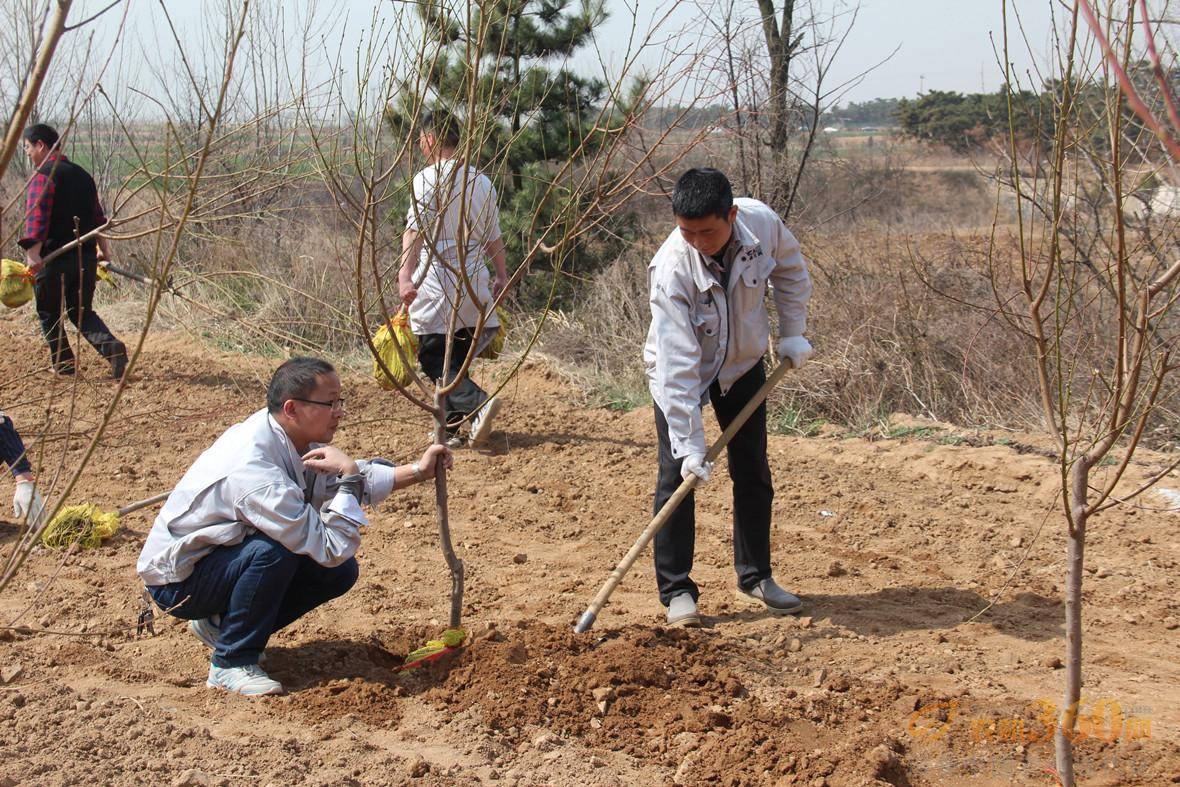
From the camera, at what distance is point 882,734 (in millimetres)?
Answer: 3289

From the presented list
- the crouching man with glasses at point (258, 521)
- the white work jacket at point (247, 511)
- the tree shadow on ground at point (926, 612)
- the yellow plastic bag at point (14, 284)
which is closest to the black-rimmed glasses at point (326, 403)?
the crouching man with glasses at point (258, 521)

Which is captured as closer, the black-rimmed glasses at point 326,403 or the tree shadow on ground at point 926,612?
the black-rimmed glasses at point 326,403

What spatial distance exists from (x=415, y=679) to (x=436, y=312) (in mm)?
2938

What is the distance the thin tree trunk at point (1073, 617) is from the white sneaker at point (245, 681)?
232 cm

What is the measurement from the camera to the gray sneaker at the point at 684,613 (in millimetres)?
4156

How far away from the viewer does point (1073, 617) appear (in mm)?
2500

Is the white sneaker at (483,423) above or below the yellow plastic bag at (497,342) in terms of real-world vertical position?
below

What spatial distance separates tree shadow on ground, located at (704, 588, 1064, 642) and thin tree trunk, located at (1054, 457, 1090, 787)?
1.56 m

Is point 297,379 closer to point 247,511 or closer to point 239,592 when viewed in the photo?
point 247,511

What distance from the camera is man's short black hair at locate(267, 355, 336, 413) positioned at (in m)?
3.35

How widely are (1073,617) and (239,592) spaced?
7.97ft

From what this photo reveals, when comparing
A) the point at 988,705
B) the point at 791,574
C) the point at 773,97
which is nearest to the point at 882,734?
the point at 988,705

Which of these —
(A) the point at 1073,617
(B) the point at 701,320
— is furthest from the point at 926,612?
(A) the point at 1073,617

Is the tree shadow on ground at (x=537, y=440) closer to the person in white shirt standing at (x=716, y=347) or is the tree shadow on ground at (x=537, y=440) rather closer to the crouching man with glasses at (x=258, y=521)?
the person in white shirt standing at (x=716, y=347)
